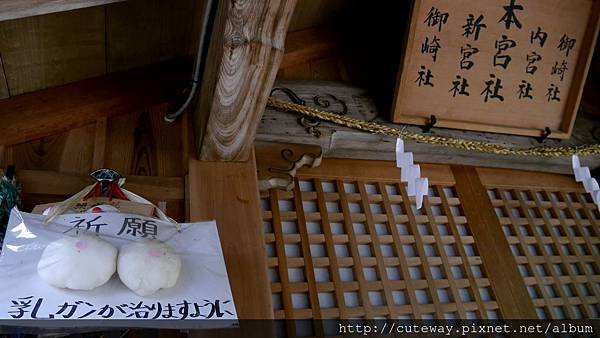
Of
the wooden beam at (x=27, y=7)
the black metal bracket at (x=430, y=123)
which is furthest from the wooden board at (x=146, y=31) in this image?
the black metal bracket at (x=430, y=123)

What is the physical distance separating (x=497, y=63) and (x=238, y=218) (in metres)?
0.97

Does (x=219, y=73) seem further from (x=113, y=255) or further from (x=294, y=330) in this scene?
(x=294, y=330)

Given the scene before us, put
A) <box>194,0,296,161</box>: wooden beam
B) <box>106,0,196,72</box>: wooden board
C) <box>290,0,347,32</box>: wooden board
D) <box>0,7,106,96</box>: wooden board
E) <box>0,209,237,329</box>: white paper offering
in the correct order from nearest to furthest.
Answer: <box>0,209,237,329</box>: white paper offering
<box>194,0,296,161</box>: wooden beam
<box>0,7,106,96</box>: wooden board
<box>106,0,196,72</box>: wooden board
<box>290,0,347,32</box>: wooden board

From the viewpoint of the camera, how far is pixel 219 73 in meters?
1.15

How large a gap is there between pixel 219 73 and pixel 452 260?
0.95 meters

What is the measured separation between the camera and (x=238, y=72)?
1.14 meters

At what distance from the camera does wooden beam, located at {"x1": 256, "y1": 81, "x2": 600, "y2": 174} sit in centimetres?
155

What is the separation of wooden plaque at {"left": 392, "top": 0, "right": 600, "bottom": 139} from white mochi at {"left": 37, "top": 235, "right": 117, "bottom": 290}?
39.9 inches

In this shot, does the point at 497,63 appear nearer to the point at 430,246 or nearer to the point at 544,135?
the point at 544,135

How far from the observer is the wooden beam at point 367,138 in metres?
1.55

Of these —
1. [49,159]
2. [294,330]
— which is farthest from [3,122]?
[294,330]

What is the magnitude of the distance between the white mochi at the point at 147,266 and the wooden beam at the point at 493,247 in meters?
1.10

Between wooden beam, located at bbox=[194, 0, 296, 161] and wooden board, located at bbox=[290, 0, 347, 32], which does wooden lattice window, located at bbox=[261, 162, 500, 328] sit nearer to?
wooden beam, located at bbox=[194, 0, 296, 161]

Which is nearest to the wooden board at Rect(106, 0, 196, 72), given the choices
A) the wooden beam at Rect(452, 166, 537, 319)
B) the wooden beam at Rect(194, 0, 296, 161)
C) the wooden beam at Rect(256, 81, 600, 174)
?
the wooden beam at Rect(194, 0, 296, 161)
